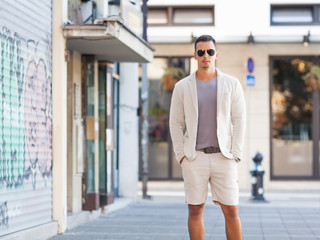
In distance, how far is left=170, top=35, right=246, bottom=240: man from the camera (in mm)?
6414

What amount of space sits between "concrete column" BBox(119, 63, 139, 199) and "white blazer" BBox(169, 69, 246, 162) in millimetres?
8709

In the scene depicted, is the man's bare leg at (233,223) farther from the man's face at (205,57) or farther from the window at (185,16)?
the window at (185,16)

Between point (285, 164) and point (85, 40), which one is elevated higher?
point (85, 40)

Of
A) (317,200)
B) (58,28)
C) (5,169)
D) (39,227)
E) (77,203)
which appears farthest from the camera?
(317,200)

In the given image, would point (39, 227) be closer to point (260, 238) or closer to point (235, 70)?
point (260, 238)

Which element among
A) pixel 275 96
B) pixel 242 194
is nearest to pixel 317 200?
pixel 242 194

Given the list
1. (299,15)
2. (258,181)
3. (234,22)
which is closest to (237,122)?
(258,181)

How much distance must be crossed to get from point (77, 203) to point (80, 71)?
2.03 meters

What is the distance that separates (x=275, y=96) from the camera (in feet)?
63.2

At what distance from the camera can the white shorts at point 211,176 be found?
6.41 metres

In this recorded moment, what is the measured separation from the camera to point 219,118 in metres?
6.40

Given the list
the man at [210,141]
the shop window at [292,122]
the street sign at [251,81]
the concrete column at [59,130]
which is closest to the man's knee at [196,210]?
the man at [210,141]

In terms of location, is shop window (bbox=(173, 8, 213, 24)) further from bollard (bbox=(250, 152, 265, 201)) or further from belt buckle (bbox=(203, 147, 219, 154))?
belt buckle (bbox=(203, 147, 219, 154))

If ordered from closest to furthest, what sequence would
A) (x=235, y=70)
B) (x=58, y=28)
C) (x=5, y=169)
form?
(x=5, y=169) → (x=58, y=28) → (x=235, y=70)
